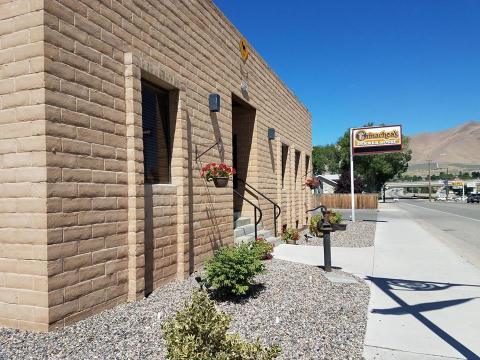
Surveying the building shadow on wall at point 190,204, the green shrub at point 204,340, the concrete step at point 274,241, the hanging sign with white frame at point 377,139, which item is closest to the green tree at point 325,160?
the hanging sign with white frame at point 377,139

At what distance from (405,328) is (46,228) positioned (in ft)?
13.2

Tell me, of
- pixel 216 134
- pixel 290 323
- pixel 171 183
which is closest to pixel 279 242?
pixel 216 134

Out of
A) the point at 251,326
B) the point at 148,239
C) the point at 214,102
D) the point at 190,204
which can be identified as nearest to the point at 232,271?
the point at 251,326

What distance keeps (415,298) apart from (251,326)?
282 cm

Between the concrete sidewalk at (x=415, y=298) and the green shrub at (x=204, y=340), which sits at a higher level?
the green shrub at (x=204, y=340)

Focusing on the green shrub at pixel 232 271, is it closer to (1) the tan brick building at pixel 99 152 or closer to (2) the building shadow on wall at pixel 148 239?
(2) the building shadow on wall at pixel 148 239

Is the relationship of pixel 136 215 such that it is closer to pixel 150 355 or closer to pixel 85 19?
pixel 150 355

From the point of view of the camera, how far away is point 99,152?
4.46 metres

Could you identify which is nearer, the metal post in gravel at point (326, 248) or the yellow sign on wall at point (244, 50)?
the metal post in gravel at point (326, 248)

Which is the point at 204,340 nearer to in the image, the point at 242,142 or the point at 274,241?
the point at 274,241

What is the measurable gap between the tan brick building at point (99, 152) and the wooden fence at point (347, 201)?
32745mm

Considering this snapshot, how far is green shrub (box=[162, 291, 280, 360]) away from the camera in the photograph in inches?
90.8

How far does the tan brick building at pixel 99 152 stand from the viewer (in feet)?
12.4

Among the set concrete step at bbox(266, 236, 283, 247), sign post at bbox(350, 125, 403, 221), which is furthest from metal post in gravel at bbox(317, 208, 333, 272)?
sign post at bbox(350, 125, 403, 221)
